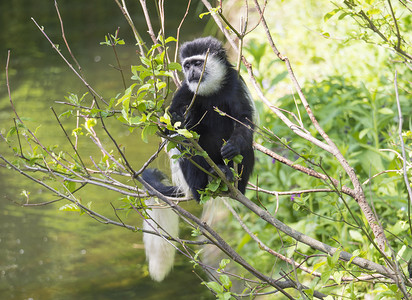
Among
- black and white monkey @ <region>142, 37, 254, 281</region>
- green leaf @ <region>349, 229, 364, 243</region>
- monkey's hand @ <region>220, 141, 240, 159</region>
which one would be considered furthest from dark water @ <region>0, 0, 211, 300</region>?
green leaf @ <region>349, 229, 364, 243</region>

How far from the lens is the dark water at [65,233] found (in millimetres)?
3779

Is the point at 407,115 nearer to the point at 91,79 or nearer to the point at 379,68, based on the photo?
the point at 379,68

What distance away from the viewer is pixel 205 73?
8.90 feet

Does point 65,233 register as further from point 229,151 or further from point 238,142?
point 229,151

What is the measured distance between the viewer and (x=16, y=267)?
13.2ft

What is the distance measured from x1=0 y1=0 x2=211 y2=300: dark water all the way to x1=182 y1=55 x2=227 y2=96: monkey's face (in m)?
0.76

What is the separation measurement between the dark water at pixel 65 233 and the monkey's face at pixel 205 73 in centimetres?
76

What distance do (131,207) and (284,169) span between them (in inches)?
100

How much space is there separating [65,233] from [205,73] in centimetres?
230

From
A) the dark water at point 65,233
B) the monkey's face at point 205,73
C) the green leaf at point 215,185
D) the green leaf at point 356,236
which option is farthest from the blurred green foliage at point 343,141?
the dark water at point 65,233

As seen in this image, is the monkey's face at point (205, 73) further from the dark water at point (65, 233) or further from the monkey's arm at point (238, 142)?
the dark water at point (65, 233)

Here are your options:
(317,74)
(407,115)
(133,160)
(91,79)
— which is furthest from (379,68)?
(91,79)

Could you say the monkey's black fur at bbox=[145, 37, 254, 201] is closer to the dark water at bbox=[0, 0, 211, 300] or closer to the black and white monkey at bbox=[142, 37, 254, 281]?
the black and white monkey at bbox=[142, 37, 254, 281]

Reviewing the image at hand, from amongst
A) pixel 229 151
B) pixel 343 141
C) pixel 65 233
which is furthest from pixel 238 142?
pixel 65 233
